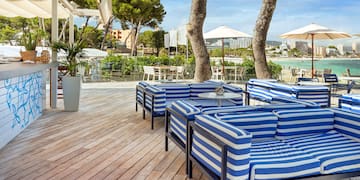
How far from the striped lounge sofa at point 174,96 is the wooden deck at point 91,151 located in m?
0.36

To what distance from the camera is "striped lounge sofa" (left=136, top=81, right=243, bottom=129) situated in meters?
5.64

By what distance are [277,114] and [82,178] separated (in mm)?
2074

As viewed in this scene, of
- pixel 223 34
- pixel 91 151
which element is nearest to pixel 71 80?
pixel 91 151

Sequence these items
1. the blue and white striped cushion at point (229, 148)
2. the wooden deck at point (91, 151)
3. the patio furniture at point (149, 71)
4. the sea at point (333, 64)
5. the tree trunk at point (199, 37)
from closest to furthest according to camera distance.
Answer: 1. the blue and white striped cushion at point (229, 148)
2. the wooden deck at point (91, 151)
3. the tree trunk at point (199, 37)
4. the patio furniture at point (149, 71)
5. the sea at point (333, 64)

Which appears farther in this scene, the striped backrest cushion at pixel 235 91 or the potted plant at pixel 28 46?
the potted plant at pixel 28 46

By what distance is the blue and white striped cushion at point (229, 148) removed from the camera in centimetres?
245

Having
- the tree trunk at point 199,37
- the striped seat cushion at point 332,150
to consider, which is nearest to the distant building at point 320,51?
the tree trunk at point 199,37

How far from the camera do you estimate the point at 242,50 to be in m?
18.2

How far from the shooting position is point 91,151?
4.39 m

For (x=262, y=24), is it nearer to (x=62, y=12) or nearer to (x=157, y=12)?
(x=62, y=12)

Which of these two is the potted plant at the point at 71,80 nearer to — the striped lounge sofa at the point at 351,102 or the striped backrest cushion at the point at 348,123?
the striped lounge sofa at the point at 351,102

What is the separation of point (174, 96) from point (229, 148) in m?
4.16

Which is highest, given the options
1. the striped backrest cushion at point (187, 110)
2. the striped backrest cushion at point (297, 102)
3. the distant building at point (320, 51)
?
the distant building at point (320, 51)

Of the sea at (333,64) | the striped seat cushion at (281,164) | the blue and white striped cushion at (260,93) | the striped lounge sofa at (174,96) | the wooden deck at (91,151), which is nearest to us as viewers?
the striped seat cushion at (281,164)
